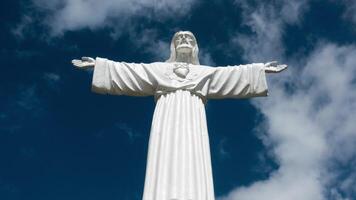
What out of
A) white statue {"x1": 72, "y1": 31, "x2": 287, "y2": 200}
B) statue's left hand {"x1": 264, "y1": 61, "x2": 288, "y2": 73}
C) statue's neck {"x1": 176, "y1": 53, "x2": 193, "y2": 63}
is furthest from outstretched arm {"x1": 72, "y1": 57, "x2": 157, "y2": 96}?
statue's left hand {"x1": 264, "y1": 61, "x2": 288, "y2": 73}

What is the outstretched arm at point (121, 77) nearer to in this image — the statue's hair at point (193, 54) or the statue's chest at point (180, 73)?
the statue's chest at point (180, 73)

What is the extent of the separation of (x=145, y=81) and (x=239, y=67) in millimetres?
1823

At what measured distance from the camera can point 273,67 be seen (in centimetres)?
962

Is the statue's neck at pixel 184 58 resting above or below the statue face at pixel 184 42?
below

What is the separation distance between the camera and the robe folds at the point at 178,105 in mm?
7516

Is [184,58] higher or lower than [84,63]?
higher

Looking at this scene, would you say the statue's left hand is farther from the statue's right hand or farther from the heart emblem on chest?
the statue's right hand

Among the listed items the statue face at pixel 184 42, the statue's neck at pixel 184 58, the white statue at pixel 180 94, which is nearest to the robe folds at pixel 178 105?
the white statue at pixel 180 94

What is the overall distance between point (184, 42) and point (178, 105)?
1.90 metres

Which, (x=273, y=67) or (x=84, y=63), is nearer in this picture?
(x=84, y=63)

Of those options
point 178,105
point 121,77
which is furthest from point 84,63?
point 178,105

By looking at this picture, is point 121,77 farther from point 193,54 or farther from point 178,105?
point 193,54

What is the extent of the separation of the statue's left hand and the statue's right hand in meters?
3.25

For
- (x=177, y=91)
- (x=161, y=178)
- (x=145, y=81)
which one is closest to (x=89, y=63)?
(x=145, y=81)
